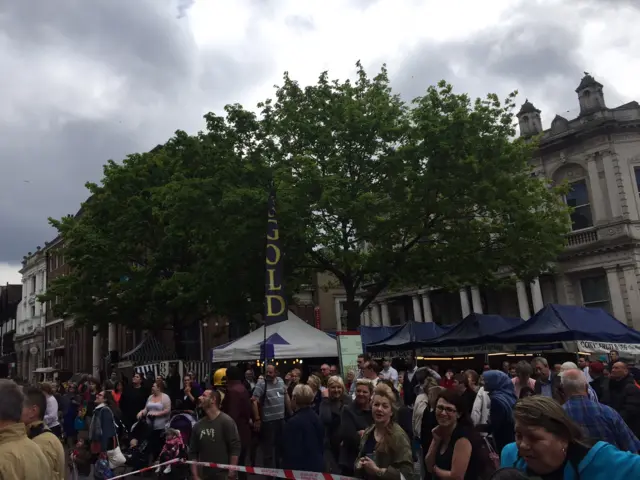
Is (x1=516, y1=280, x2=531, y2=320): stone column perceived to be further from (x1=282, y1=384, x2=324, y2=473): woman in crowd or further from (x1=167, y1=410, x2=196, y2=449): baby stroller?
(x1=282, y1=384, x2=324, y2=473): woman in crowd

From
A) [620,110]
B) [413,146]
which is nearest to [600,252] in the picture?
[620,110]

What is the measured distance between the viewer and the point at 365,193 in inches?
698

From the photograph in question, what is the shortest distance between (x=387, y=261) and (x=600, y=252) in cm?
1649

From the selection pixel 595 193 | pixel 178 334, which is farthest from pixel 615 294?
pixel 178 334

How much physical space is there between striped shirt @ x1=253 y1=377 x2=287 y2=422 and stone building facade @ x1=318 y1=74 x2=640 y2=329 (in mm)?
17987

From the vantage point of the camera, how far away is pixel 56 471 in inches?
160

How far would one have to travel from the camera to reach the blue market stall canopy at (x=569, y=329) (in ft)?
52.9

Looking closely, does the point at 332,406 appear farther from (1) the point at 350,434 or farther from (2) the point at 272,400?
(2) the point at 272,400

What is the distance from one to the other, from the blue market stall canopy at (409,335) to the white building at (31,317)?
5565cm

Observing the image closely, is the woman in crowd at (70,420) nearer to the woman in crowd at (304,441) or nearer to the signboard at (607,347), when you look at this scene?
the woman in crowd at (304,441)

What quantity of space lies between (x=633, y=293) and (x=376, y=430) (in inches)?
1107

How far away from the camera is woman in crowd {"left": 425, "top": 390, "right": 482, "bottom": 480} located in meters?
4.70

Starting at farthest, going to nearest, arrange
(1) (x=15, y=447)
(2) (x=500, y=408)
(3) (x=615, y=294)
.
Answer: (3) (x=615, y=294) → (2) (x=500, y=408) → (1) (x=15, y=447)

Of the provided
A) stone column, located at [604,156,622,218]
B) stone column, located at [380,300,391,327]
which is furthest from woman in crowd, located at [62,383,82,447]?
stone column, located at [380,300,391,327]
